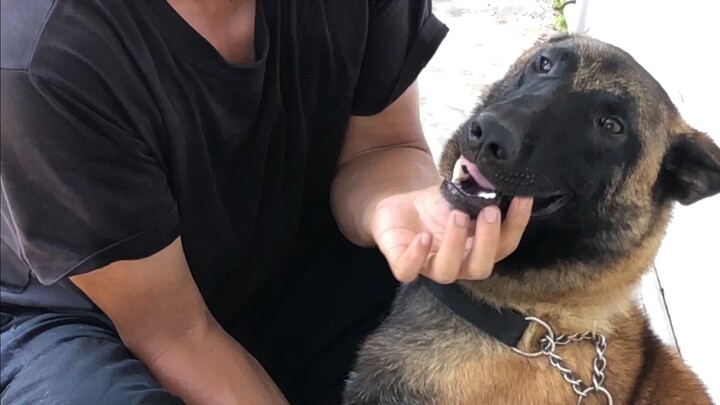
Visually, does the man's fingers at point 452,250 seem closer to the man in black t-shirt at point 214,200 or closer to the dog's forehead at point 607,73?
the man in black t-shirt at point 214,200

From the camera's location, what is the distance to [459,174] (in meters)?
1.20

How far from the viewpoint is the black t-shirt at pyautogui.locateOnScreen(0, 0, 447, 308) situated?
856mm

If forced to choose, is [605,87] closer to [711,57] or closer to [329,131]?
[329,131]

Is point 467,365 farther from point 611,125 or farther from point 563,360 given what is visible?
point 611,125

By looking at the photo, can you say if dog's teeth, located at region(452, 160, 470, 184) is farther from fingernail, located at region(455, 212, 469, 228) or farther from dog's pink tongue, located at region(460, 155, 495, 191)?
fingernail, located at region(455, 212, 469, 228)

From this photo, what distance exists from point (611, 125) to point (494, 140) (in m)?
0.21

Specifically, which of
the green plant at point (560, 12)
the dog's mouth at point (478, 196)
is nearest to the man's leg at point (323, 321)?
the dog's mouth at point (478, 196)

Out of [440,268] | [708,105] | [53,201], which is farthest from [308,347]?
[708,105]

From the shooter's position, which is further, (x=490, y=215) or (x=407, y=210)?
(x=407, y=210)

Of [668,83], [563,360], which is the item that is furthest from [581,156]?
[668,83]

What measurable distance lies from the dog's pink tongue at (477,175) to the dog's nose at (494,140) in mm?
37

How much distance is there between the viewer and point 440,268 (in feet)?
3.53

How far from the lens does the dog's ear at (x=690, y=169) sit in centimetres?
119

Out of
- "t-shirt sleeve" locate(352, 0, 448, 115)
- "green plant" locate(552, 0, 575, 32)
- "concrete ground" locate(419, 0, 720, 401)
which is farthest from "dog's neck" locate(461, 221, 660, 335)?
"green plant" locate(552, 0, 575, 32)
